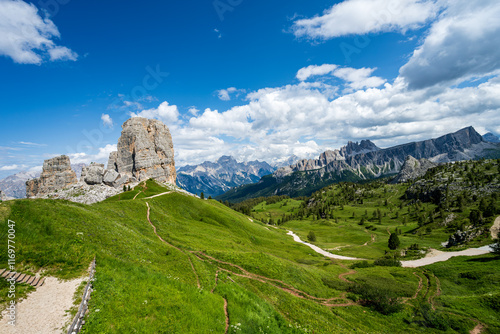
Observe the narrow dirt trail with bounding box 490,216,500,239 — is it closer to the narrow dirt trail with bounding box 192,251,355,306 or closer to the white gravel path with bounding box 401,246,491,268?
the white gravel path with bounding box 401,246,491,268

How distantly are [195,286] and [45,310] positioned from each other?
1383 cm

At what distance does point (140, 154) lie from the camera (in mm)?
168000

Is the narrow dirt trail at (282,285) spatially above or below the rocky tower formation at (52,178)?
below

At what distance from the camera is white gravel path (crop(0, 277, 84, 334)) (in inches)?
527

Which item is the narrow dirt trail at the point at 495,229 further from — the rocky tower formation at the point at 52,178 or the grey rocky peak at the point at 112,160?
the rocky tower formation at the point at 52,178

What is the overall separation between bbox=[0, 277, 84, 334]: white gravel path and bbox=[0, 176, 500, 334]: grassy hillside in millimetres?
1464

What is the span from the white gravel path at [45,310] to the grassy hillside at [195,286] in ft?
4.80

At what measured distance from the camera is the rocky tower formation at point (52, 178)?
509 ft

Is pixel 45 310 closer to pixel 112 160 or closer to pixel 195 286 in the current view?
pixel 195 286

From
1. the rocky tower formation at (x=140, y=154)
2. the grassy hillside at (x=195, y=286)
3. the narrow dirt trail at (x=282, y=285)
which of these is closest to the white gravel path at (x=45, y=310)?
the grassy hillside at (x=195, y=286)

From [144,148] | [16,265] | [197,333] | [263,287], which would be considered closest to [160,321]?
[197,333]

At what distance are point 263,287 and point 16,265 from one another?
2828 centimetres

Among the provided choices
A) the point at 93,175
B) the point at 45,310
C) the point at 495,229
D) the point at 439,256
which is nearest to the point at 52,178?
the point at 93,175

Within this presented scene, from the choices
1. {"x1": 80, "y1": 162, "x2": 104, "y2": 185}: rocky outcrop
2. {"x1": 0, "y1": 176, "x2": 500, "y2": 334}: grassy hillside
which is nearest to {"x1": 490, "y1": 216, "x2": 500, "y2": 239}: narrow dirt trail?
{"x1": 0, "y1": 176, "x2": 500, "y2": 334}: grassy hillside
